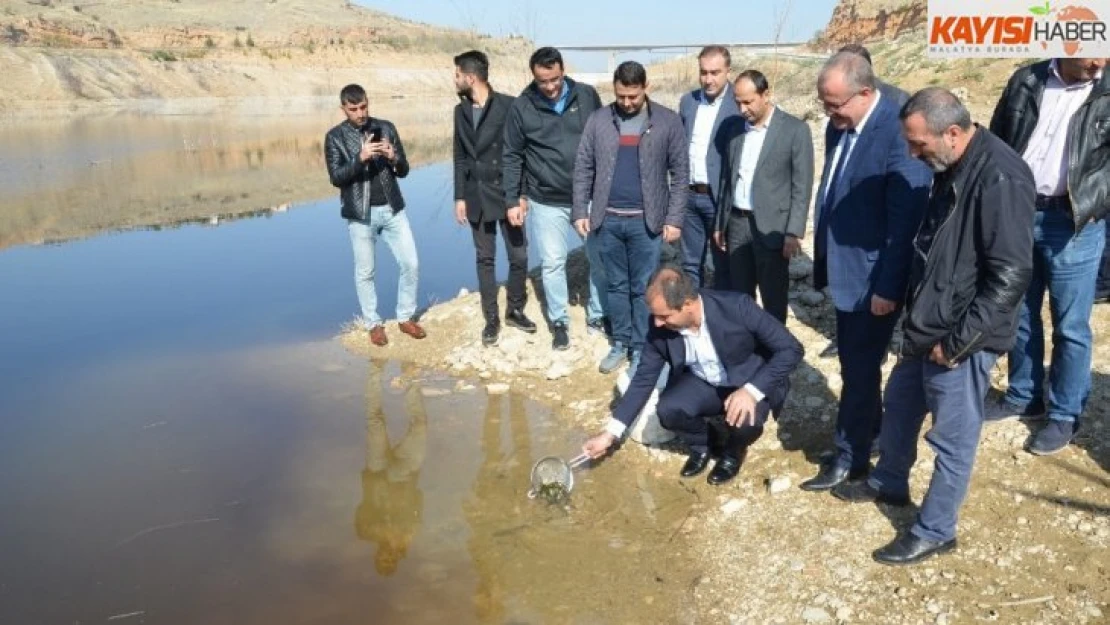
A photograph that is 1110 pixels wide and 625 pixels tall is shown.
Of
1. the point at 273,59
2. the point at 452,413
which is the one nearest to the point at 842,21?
the point at 273,59

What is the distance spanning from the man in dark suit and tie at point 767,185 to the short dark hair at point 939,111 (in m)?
1.65

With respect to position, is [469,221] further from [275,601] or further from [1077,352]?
[1077,352]

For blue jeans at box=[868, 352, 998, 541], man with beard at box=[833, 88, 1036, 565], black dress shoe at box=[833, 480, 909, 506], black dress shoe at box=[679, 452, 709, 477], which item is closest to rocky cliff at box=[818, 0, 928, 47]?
black dress shoe at box=[679, 452, 709, 477]

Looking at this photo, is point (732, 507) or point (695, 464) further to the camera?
point (695, 464)

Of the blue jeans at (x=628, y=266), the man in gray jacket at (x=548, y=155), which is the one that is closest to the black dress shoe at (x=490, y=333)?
the man in gray jacket at (x=548, y=155)

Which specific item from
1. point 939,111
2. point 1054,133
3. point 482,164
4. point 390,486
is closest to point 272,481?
point 390,486

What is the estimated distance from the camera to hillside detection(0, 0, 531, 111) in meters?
35.7

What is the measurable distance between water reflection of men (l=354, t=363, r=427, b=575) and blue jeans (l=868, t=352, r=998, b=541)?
2.32 metres

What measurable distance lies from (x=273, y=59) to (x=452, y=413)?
156ft

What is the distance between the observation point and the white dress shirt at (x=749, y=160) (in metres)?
4.62

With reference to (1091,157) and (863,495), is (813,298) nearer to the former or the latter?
(863,495)

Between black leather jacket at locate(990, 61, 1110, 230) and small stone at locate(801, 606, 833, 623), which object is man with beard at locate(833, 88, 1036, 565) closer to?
small stone at locate(801, 606, 833, 623)

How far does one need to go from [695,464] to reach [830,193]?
5.32 feet

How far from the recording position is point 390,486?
4555 mm
